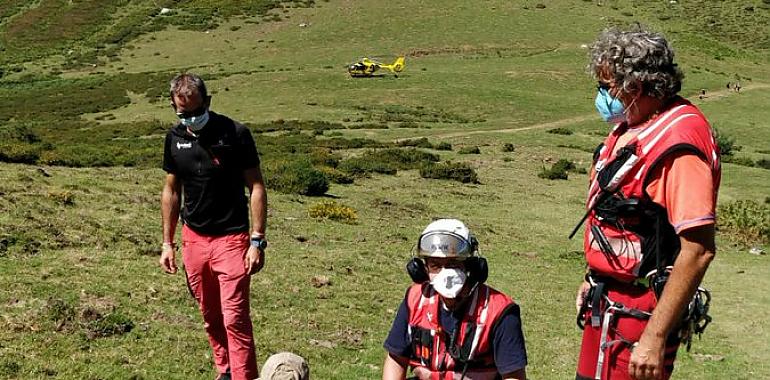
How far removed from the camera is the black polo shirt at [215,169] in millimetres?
6016

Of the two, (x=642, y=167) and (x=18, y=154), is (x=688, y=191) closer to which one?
(x=642, y=167)

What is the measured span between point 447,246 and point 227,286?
7.57 ft

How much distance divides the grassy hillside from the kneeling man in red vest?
3.54m

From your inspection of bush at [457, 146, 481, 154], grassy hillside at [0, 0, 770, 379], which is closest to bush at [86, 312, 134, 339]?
grassy hillside at [0, 0, 770, 379]

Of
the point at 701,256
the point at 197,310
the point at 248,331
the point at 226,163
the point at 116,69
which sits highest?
the point at 701,256

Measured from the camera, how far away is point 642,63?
3.63 meters

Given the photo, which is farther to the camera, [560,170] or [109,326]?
[560,170]

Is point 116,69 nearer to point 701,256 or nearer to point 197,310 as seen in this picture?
point 197,310

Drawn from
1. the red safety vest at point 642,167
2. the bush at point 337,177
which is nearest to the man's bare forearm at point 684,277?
the red safety vest at point 642,167

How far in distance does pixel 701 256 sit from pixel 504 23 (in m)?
84.5

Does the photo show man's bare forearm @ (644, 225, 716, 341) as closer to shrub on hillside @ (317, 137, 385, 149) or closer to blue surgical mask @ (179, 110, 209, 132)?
blue surgical mask @ (179, 110, 209, 132)

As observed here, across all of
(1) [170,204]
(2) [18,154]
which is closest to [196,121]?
(1) [170,204]

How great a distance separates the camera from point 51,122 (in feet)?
167

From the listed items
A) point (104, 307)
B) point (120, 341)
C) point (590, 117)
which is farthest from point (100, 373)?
point (590, 117)
